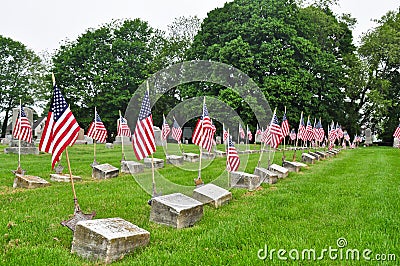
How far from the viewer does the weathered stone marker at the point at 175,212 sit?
6.25 meters

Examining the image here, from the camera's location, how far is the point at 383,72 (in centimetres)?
5047

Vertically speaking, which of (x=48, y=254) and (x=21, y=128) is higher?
(x=21, y=128)

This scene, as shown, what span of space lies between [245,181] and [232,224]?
4.29m

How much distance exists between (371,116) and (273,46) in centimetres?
2532

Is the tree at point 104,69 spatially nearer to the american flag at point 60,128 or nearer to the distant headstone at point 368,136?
the distant headstone at point 368,136

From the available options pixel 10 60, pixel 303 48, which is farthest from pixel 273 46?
pixel 10 60

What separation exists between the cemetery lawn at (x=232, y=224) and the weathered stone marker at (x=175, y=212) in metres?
0.14

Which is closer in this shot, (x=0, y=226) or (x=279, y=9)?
(x=0, y=226)

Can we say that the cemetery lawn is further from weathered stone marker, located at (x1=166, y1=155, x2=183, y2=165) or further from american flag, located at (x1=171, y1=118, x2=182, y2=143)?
american flag, located at (x1=171, y1=118, x2=182, y2=143)

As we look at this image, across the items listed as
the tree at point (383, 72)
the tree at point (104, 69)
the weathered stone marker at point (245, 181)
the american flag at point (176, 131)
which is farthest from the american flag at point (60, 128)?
the tree at point (383, 72)

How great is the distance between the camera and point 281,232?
5.77 m

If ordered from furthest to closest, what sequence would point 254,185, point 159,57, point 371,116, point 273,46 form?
1. point 371,116
2. point 159,57
3. point 273,46
4. point 254,185

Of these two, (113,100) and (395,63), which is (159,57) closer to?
(113,100)

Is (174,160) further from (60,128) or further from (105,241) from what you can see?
(105,241)
